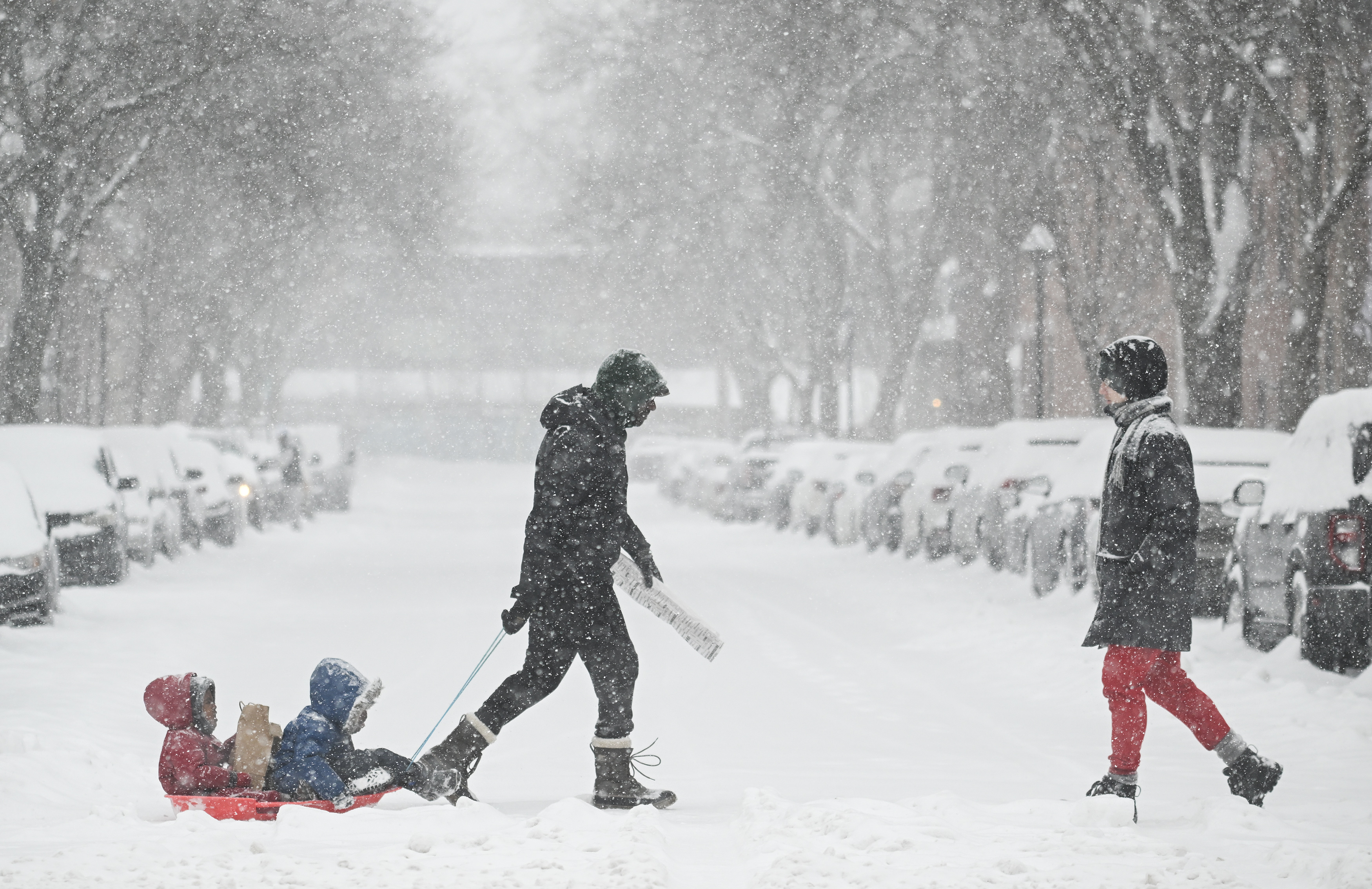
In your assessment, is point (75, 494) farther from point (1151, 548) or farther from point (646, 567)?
point (1151, 548)

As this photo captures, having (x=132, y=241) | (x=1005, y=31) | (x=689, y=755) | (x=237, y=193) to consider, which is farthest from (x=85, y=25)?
(x=132, y=241)

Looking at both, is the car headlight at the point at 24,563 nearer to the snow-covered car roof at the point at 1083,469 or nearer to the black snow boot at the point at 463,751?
the black snow boot at the point at 463,751

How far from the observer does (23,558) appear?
47.0 feet

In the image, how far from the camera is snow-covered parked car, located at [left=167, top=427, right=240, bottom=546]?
24.9 meters

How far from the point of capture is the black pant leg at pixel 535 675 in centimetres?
692

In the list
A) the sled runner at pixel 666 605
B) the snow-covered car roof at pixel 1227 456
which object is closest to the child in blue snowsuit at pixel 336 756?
the sled runner at pixel 666 605

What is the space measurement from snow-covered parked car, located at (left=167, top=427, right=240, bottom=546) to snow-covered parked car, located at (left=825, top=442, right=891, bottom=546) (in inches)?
362

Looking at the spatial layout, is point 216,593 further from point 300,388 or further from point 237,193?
point 300,388

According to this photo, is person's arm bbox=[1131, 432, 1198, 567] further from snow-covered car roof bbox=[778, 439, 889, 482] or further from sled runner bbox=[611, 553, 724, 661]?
snow-covered car roof bbox=[778, 439, 889, 482]

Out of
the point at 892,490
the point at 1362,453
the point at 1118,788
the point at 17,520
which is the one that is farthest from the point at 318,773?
the point at 892,490

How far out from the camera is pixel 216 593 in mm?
18844

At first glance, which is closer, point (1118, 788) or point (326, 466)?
point (1118, 788)

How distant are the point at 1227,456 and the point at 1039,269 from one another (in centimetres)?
1179

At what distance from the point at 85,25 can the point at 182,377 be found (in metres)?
19.5
